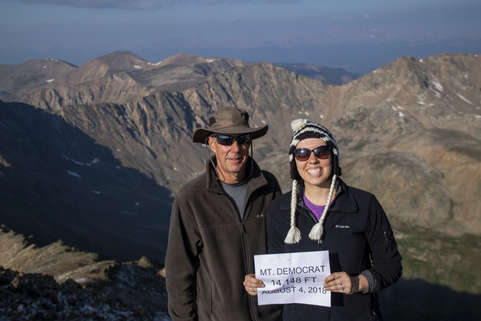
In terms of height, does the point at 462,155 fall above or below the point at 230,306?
below

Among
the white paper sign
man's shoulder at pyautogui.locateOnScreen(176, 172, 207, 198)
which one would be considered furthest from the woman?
man's shoulder at pyautogui.locateOnScreen(176, 172, 207, 198)

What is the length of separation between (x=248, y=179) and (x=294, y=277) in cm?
198

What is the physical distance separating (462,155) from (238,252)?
453 feet

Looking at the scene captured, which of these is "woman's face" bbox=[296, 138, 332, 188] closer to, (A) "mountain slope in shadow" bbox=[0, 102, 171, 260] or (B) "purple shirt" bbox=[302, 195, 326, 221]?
(B) "purple shirt" bbox=[302, 195, 326, 221]

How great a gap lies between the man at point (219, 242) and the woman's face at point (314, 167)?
1100 mm

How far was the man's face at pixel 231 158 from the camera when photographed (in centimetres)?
700

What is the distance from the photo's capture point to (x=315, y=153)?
600 cm

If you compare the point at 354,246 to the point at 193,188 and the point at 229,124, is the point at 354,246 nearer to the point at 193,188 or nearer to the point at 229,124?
the point at 193,188

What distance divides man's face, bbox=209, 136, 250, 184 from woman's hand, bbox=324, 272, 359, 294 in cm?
233

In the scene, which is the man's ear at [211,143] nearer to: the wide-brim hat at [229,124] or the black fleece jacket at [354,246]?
the wide-brim hat at [229,124]

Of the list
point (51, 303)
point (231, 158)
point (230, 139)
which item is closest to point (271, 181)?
→ point (231, 158)

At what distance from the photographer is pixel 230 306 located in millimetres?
6875

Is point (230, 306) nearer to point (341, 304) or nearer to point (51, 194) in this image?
point (341, 304)

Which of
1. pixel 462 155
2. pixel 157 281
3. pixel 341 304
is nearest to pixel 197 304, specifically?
pixel 341 304
